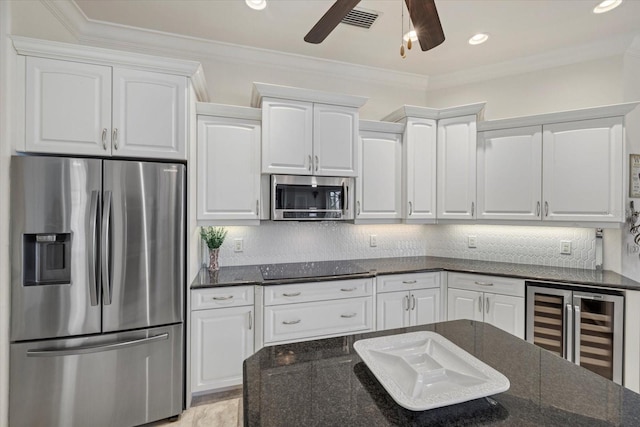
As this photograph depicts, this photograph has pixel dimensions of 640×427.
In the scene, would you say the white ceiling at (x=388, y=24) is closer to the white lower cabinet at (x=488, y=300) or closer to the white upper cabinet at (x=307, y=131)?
the white upper cabinet at (x=307, y=131)

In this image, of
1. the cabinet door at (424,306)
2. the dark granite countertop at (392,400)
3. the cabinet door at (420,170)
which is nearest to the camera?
the dark granite countertop at (392,400)

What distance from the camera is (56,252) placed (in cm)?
184

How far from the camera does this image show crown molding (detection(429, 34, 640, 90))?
2.72 m

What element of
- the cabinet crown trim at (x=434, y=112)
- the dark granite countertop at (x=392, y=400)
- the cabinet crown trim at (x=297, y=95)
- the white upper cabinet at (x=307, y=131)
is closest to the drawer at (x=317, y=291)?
the white upper cabinet at (x=307, y=131)

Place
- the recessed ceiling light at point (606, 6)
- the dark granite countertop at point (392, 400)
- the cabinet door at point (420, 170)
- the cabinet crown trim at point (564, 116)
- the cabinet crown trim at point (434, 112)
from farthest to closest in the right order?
1. the cabinet door at point (420, 170)
2. the cabinet crown trim at point (434, 112)
3. the cabinet crown trim at point (564, 116)
4. the recessed ceiling light at point (606, 6)
5. the dark granite countertop at point (392, 400)

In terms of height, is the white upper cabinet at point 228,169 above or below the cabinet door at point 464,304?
above

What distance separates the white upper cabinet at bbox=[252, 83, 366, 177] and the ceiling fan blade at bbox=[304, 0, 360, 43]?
1025 mm

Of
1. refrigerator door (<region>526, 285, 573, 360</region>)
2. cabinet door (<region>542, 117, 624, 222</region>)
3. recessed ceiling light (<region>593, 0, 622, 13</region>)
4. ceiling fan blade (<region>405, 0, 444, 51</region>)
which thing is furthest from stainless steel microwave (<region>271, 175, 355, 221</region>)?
recessed ceiling light (<region>593, 0, 622, 13</region>)

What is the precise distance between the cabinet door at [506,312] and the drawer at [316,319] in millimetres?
1077

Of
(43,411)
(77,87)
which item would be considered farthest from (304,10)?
(43,411)

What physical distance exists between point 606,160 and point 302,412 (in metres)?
3.20

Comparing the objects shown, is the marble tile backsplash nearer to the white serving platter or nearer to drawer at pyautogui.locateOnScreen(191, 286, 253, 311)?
drawer at pyautogui.locateOnScreen(191, 286, 253, 311)

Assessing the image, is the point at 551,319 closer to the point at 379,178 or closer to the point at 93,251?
the point at 379,178

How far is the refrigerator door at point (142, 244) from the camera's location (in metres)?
1.92
